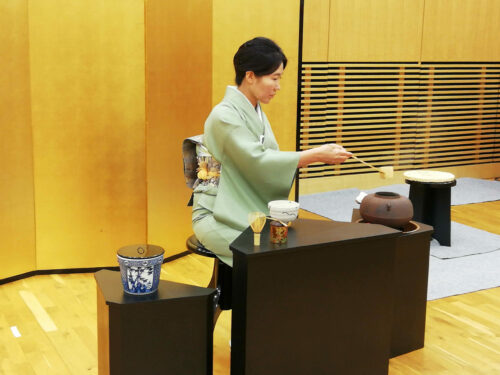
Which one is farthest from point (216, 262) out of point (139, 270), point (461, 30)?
point (461, 30)

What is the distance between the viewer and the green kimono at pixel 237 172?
8.83 feet

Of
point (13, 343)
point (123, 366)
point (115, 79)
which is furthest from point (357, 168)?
point (123, 366)

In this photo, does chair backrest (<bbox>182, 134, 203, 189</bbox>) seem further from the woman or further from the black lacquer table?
the black lacquer table

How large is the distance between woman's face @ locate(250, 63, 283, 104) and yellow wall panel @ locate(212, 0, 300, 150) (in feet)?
6.59

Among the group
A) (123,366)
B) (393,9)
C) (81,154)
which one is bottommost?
(123,366)

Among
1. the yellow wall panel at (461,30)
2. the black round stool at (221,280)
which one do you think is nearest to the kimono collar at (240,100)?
the black round stool at (221,280)

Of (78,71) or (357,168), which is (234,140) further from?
(357,168)

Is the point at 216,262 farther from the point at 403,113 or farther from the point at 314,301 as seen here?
the point at 403,113

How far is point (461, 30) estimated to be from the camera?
7352mm

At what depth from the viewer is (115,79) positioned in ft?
13.8

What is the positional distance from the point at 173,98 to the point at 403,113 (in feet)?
11.8

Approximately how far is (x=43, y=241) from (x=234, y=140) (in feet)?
6.73

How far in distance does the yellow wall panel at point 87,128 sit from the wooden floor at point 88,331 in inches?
11.2

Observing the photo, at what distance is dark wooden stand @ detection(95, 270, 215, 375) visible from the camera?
240 cm
